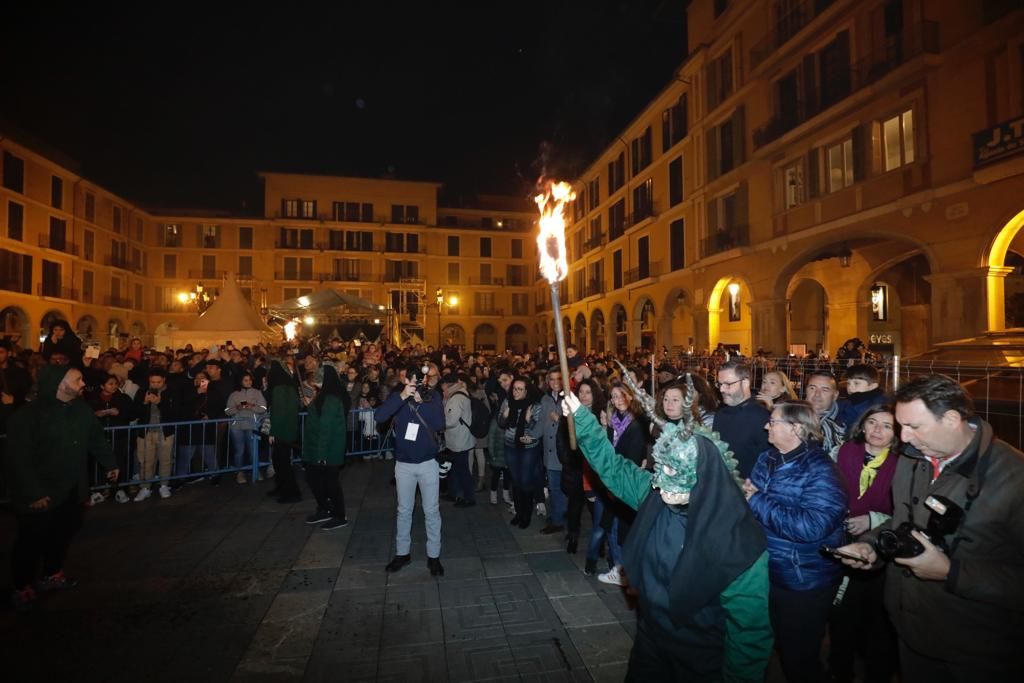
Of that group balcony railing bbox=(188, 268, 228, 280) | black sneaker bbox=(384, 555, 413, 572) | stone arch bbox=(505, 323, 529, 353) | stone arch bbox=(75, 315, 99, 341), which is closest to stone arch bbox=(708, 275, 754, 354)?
black sneaker bbox=(384, 555, 413, 572)

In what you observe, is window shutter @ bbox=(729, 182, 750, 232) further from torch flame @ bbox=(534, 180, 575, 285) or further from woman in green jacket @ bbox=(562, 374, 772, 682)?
woman in green jacket @ bbox=(562, 374, 772, 682)

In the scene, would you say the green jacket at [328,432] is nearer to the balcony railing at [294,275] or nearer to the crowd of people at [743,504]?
the crowd of people at [743,504]

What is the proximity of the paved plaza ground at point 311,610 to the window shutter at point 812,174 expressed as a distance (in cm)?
1496

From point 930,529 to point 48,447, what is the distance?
20.5 ft

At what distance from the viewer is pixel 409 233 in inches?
1944

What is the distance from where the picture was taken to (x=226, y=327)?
14.8 m

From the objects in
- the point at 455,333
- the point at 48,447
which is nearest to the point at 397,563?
the point at 48,447

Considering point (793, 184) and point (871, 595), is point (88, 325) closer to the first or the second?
point (793, 184)

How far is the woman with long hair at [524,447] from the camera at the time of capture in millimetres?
6039

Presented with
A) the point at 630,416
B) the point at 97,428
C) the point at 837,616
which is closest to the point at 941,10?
the point at 630,416

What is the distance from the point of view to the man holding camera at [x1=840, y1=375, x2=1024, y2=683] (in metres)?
2.02

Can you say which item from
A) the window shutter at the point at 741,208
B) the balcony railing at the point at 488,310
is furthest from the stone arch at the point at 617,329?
the balcony railing at the point at 488,310

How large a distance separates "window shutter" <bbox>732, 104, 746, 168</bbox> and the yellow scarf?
60.2 feet

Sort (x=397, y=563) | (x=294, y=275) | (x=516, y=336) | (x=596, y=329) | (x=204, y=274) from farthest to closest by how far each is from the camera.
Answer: (x=516, y=336)
(x=294, y=275)
(x=204, y=274)
(x=596, y=329)
(x=397, y=563)
